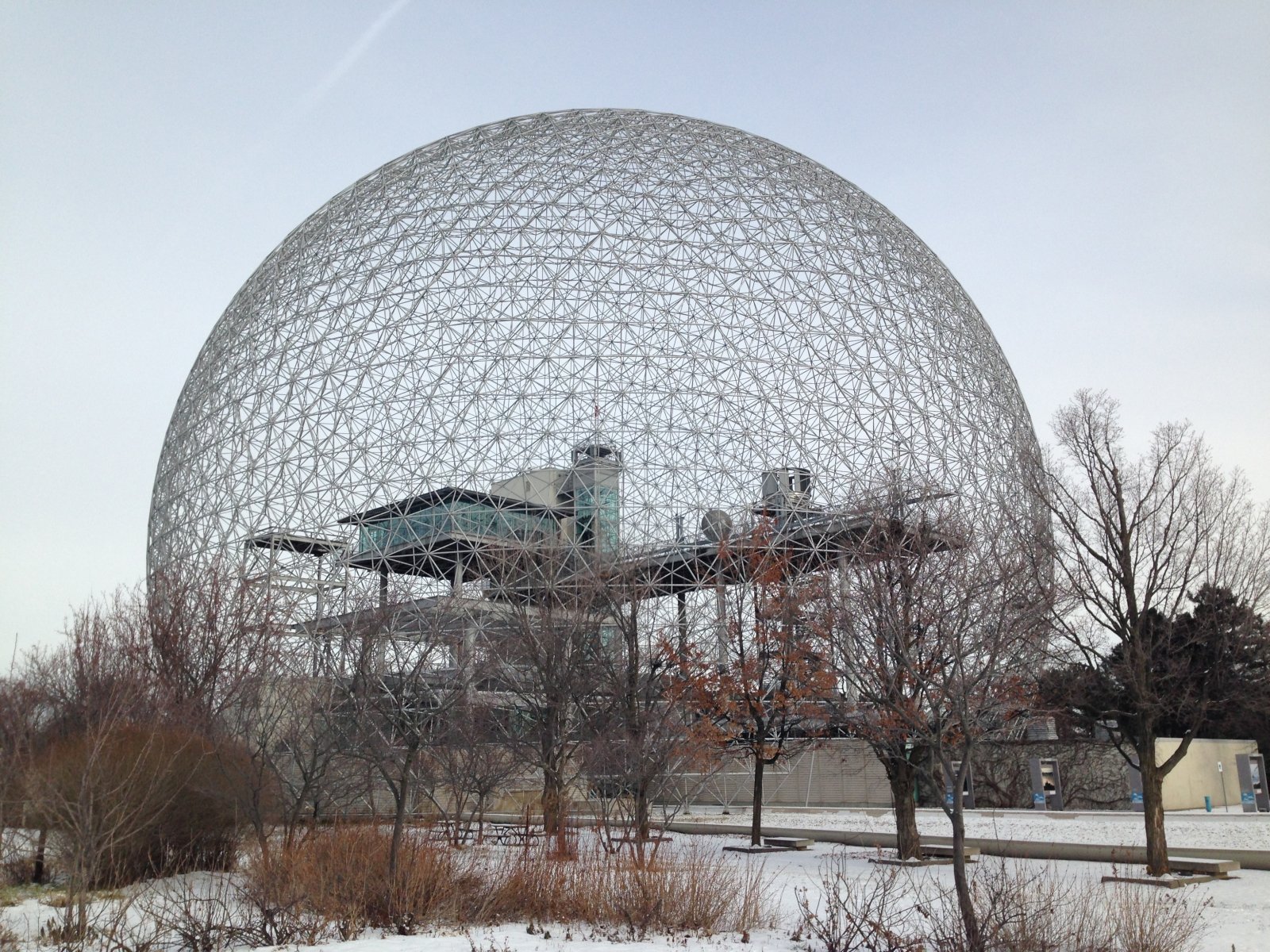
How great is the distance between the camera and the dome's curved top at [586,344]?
28.0m

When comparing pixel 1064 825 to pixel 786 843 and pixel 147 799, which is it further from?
pixel 147 799

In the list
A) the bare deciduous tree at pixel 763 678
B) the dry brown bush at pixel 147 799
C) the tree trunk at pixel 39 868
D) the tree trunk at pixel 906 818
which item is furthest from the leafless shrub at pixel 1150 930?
the tree trunk at pixel 39 868

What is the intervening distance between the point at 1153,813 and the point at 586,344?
1912 cm

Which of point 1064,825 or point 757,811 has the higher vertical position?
point 757,811

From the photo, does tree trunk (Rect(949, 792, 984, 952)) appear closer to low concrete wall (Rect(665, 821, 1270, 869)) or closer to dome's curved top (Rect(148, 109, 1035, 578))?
low concrete wall (Rect(665, 821, 1270, 869))

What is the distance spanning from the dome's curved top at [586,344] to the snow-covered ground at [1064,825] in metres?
7.84

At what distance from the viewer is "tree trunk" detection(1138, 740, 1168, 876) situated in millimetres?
12719

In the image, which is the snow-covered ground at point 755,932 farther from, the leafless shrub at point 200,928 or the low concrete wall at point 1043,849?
the leafless shrub at point 200,928

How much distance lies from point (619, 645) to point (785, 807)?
12.4 meters

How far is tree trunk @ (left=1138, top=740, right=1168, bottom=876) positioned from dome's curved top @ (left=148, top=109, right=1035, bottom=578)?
1348cm

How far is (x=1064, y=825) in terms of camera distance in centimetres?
2012

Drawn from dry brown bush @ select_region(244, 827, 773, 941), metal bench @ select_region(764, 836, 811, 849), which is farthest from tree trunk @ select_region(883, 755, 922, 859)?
dry brown bush @ select_region(244, 827, 773, 941)

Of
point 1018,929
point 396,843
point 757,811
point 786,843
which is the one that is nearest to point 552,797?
point 757,811

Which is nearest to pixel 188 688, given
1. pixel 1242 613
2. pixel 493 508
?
pixel 493 508
